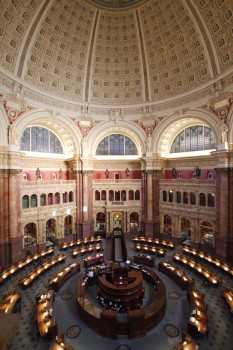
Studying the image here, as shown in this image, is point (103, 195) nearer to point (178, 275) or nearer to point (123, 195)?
point (123, 195)

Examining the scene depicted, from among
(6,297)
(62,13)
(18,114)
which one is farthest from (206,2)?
(6,297)

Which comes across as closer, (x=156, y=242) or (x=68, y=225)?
(x=156, y=242)

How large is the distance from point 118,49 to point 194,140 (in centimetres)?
1541

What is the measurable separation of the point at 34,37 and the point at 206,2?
17.6 meters

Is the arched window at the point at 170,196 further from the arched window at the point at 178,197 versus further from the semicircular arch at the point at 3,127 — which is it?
the semicircular arch at the point at 3,127

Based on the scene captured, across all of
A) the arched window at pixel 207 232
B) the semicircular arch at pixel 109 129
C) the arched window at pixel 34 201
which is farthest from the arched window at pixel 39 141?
the arched window at pixel 207 232

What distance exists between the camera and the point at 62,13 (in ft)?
66.5

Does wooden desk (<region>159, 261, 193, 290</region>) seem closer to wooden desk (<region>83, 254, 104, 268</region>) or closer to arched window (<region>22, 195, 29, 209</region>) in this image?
wooden desk (<region>83, 254, 104, 268</region>)

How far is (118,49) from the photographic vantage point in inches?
945

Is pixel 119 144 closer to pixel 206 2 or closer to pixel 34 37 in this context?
pixel 34 37

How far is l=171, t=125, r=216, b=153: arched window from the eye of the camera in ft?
79.3

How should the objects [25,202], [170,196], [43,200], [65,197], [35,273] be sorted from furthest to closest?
[65,197] < [170,196] < [43,200] < [25,202] < [35,273]

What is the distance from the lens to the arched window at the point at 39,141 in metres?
24.3

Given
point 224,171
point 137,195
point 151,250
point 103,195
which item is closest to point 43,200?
point 103,195
